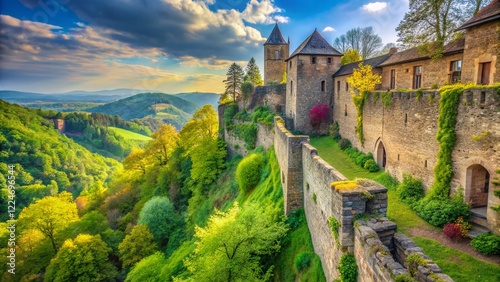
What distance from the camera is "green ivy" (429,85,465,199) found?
446 inches

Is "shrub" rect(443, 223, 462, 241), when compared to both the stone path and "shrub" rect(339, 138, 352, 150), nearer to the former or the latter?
the stone path

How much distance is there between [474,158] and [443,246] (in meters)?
3.71

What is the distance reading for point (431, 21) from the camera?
729 inches

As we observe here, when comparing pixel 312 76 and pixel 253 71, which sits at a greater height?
pixel 253 71

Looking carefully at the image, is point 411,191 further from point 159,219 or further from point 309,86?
point 159,219

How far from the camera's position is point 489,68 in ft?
42.5

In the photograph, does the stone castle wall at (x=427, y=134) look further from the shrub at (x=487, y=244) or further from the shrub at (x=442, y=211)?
the shrub at (x=487, y=244)

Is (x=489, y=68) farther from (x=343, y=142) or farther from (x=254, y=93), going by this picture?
(x=254, y=93)

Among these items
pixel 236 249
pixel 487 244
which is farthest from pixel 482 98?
pixel 236 249

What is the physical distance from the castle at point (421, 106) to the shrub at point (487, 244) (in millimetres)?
784

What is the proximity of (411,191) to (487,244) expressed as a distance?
15.4 feet

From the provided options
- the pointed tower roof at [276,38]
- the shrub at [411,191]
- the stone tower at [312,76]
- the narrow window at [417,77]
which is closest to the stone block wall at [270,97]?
the stone tower at [312,76]

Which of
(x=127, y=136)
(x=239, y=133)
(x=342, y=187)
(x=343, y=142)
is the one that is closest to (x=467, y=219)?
(x=342, y=187)

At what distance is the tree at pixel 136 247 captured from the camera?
23933mm
